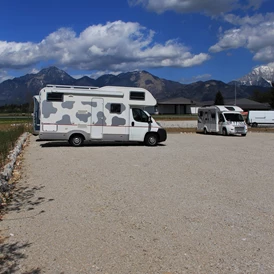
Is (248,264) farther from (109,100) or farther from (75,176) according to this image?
(109,100)

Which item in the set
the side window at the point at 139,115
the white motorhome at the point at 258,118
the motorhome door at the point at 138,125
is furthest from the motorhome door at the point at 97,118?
the white motorhome at the point at 258,118

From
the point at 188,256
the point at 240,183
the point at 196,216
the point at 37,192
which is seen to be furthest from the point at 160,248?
the point at 240,183

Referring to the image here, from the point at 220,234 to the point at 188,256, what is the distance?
35.4 inches

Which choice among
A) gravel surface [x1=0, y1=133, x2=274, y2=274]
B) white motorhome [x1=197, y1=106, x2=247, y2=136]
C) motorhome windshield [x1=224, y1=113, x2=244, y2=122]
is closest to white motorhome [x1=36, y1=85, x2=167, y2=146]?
gravel surface [x1=0, y1=133, x2=274, y2=274]

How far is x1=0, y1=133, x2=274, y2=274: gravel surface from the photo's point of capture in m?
3.96

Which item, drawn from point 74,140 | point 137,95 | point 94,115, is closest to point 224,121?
point 137,95

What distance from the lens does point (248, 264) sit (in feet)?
12.7

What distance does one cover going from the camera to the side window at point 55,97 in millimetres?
16469

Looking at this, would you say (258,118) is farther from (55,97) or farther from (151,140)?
(55,97)

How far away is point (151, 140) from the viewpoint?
17.8m

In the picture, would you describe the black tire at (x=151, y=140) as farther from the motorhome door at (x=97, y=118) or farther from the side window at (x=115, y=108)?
the motorhome door at (x=97, y=118)

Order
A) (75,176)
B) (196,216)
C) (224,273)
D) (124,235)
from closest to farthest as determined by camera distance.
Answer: (224,273), (124,235), (196,216), (75,176)

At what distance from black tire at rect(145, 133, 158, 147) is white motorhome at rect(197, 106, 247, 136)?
37.5 ft

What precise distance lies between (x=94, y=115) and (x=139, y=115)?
7.80 ft
